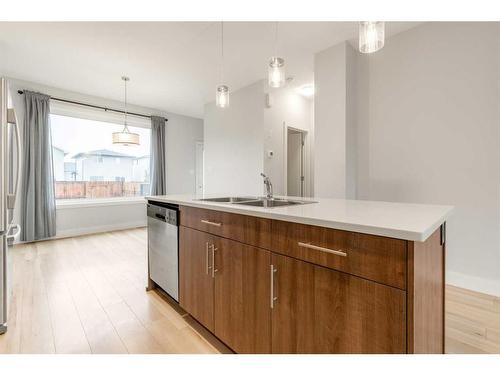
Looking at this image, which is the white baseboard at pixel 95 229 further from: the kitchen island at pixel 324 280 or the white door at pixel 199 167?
the kitchen island at pixel 324 280

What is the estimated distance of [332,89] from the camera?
9.73ft

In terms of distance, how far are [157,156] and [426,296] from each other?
546 cm

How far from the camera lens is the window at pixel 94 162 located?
4.40 meters

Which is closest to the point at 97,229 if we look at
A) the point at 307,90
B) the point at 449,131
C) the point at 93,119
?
the point at 93,119

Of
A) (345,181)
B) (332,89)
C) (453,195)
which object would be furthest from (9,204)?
(453,195)

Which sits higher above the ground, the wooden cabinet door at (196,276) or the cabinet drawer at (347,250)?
the cabinet drawer at (347,250)

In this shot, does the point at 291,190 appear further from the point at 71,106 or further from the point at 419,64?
the point at 71,106

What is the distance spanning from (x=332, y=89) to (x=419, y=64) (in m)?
0.90

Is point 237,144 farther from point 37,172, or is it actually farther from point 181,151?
point 37,172

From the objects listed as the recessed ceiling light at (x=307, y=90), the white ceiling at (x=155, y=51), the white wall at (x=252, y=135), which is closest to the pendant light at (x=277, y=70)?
the white ceiling at (x=155, y=51)

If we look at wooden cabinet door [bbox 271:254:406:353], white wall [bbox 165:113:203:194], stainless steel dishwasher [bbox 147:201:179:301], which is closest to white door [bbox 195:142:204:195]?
white wall [bbox 165:113:203:194]

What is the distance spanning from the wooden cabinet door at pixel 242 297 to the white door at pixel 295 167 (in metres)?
3.86

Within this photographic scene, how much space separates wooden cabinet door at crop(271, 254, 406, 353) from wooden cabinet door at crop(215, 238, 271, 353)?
65 millimetres

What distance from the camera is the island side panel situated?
2.44ft
